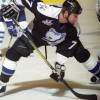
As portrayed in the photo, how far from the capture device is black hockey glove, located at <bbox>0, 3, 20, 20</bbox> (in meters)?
1.10

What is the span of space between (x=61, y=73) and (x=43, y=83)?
16 cm

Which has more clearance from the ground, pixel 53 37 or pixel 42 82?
pixel 53 37

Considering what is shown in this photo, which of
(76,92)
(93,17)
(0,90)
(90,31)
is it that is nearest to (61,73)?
(76,92)

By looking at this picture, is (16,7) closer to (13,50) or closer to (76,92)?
(13,50)

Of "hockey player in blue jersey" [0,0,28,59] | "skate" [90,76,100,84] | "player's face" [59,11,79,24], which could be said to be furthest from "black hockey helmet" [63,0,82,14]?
"skate" [90,76,100,84]

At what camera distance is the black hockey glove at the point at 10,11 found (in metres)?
1.10

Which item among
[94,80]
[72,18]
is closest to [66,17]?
[72,18]

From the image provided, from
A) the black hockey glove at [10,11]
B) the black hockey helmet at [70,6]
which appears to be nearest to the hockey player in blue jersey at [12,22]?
the black hockey glove at [10,11]

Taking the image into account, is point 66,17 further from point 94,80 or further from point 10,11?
point 94,80

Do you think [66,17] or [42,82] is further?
[42,82]

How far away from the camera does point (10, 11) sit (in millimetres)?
1100

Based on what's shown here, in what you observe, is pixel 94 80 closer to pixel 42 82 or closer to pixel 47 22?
pixel 42 82

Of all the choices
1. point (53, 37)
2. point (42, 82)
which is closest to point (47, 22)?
point (53, 37)

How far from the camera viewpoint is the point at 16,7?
1.11 metres
